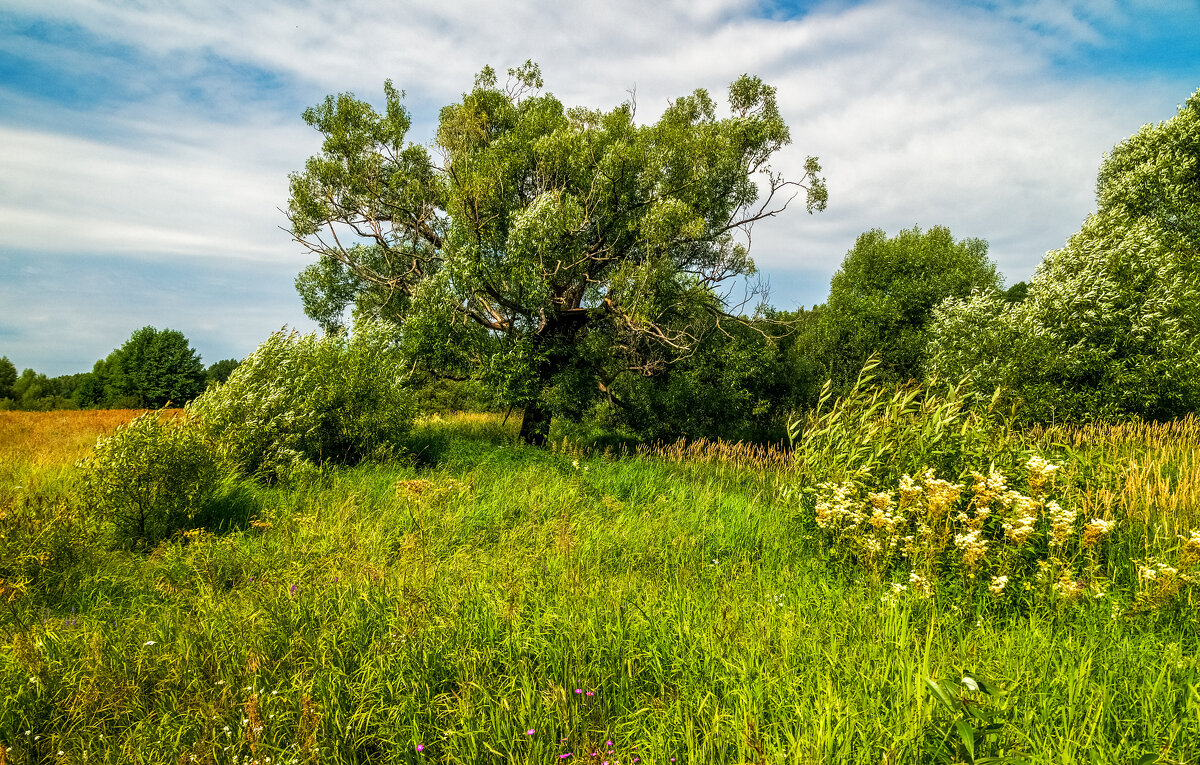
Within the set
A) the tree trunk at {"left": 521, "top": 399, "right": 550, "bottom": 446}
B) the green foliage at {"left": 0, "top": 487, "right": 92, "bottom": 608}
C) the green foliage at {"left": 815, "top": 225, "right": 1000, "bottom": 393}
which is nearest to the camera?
the green foliage at {"left": 0, "top": 487, "right": 92, "bottom": 608}

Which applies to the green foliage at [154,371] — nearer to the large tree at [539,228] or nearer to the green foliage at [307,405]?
the large tree at [539,228]

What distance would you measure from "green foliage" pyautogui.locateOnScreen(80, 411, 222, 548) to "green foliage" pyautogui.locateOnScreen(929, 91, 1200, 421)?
47.3ft

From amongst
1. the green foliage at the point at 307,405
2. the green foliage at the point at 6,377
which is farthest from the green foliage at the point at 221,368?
the green foliage at the point at 307,405

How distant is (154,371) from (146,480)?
36020 millimetres

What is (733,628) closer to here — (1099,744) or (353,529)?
(1099,744)

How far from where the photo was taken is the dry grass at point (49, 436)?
10633 mm

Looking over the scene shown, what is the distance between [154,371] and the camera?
35250mm

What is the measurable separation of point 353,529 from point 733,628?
14.9ft

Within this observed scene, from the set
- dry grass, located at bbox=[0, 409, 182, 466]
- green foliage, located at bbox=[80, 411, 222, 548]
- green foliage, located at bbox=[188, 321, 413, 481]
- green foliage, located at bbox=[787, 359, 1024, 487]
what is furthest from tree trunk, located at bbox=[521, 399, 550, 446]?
green foliage, located at bbox=[787, 359, 1024, 487]

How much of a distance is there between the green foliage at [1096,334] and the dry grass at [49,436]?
60.6 feet

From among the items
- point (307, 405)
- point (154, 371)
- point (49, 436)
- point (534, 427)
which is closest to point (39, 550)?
point (307, 405)

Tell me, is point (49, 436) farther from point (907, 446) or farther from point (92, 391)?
point (92, 391)

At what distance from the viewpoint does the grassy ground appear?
2.68 m

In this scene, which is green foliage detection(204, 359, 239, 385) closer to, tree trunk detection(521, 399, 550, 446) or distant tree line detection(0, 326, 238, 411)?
distant tree line detection(0, 326, 238, 411)
